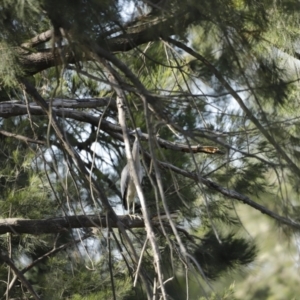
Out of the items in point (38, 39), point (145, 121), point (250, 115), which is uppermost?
point (38, 39)

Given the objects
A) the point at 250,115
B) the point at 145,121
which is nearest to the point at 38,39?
the point at 145,121

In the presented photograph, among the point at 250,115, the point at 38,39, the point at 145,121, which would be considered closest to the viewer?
the point at 250,115

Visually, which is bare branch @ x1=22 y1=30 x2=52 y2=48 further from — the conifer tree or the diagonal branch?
the diagonal branch

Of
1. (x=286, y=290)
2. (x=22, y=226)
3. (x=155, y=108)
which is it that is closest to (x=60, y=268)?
(x=22, y=226)

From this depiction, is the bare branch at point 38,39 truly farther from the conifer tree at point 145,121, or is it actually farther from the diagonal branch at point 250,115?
the diagonal branch at point 250,115

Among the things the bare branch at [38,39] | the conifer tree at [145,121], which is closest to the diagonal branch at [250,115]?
the conifer tree at [145,121]

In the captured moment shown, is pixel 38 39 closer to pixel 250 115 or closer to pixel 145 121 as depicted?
pixel 145 121

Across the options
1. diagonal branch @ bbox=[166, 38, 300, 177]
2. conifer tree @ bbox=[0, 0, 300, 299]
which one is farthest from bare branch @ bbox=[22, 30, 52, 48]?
diagonal branch @ bbox=[166, 38, 300, 177]

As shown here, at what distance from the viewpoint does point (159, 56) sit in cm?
359

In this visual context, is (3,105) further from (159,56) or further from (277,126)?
(277,126)

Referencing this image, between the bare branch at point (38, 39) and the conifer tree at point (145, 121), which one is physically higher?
the bare branch at point (38, 39)

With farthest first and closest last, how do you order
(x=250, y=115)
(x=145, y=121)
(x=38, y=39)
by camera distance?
(x=145, y=121)
(x=38, y=39)
(x=250, y=115)

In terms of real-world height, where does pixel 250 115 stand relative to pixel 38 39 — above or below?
below

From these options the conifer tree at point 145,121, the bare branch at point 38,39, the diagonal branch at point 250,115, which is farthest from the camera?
the bare branch at point 38,39
